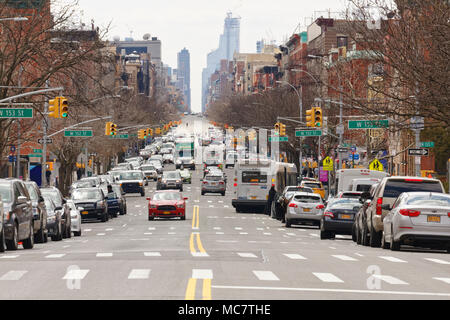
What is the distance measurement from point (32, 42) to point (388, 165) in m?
49.1

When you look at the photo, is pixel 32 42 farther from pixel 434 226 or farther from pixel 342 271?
pixel 342 271

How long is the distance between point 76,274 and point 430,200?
37.2ft

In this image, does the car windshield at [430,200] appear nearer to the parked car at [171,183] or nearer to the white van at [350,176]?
the white van at [350,176]

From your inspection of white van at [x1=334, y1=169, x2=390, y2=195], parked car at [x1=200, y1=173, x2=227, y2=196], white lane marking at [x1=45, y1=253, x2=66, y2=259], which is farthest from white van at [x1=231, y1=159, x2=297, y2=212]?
white lane marking at [x1=45, y1=253, x2=66, y2=259]

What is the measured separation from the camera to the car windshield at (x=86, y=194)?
48.3m

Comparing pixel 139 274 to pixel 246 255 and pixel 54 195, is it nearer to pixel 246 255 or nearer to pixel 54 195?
pixel 246 255

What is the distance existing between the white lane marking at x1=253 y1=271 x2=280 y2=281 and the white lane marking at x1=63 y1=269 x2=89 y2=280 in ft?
9.40

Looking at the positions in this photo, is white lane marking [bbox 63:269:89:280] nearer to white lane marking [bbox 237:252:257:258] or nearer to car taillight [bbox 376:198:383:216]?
white lane marking [bbox 237:252:257:258]

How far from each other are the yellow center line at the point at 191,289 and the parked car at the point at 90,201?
3385 centimetres

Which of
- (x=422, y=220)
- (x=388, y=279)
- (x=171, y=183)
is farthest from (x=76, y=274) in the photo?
(x=171, y=183)

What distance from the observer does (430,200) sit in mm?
24328

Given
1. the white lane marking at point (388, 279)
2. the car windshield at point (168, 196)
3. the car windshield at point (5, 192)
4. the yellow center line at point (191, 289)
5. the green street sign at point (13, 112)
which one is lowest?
the white lane marking at point (388, 279)

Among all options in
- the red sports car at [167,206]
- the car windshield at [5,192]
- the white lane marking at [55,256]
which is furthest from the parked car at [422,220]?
the red sports car at [167,206]
